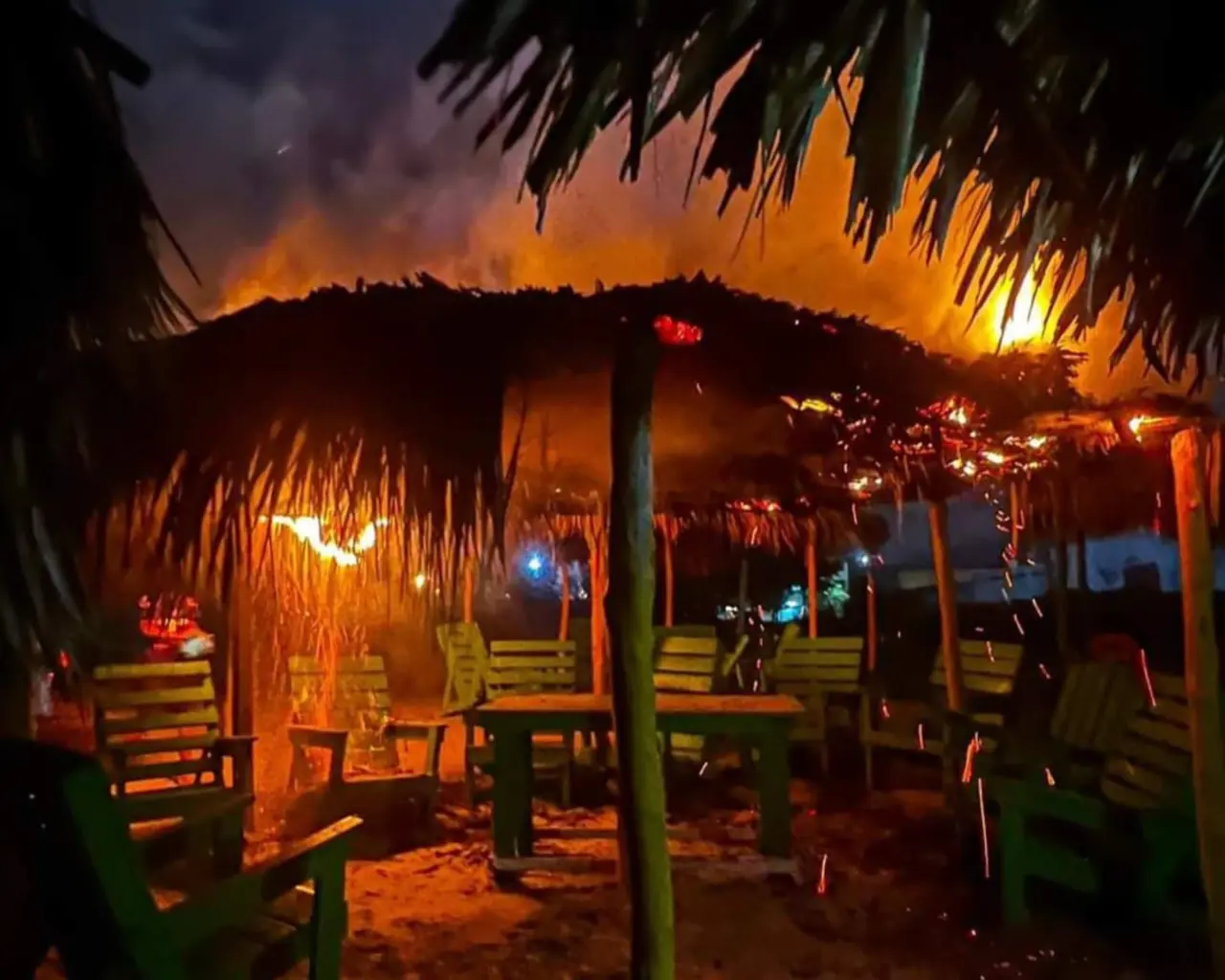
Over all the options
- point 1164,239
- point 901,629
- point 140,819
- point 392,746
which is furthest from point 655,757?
point 901,629

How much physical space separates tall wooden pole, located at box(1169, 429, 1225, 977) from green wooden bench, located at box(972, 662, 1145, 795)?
1.10m

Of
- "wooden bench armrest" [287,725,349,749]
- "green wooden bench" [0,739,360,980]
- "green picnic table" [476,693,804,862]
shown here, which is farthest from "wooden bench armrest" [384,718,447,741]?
"green wooden bench" [0,739,360,980]

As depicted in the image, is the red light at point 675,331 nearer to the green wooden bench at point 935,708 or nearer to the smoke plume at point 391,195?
the smoke plume at point 391,195

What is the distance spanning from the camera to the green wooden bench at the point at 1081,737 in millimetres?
4949

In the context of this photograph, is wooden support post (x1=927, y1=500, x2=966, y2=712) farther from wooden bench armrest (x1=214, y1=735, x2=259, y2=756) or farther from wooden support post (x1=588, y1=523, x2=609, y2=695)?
wooden bench armrest (x1=214, y1=735, x2=259, y2=756)

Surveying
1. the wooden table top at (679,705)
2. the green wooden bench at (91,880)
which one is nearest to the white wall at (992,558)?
the wooden table top at (679,705)

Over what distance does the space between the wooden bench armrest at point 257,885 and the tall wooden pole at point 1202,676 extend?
274 centimetres

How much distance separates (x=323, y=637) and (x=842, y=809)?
328cm

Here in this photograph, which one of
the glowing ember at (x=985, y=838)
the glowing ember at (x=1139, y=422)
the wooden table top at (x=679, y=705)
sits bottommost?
the glowing ember at (x=985, y=838)

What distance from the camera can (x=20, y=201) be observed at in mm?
2701

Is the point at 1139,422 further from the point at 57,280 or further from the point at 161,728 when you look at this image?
the point at 161,728

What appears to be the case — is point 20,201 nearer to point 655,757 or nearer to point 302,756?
point 655,757

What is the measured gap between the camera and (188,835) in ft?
10.9

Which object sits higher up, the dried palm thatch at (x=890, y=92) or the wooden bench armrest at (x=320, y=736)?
the dried palm thatch at (x=890, y=92)
